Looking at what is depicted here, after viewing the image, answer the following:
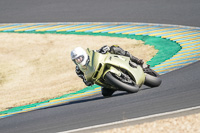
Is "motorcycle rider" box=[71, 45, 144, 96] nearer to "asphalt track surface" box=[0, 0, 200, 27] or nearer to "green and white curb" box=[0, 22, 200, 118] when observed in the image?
"green and white curb" box=[0, 22, 200, 118]

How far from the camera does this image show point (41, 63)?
19.8 meters

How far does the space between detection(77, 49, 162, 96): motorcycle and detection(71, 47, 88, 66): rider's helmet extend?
0.19m

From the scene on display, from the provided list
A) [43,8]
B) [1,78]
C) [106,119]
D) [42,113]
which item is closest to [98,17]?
[43,8]

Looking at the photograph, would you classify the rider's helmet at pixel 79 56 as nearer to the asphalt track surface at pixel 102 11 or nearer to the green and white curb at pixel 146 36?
the green and white curb at pixel 146 36

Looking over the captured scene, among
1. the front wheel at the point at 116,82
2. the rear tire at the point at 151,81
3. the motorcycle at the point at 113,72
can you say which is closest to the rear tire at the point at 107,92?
the motorcycle at the point at 113,72

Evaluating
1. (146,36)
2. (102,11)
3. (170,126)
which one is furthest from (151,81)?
(102,11)

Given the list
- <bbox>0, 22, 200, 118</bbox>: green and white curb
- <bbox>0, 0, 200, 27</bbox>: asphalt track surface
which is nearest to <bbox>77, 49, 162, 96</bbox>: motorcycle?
<bbox>0, 22, 200, 118</bbox>: green and white curb

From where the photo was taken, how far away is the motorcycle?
1107 centimetres

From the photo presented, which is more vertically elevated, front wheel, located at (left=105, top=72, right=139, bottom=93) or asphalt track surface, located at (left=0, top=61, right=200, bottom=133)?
front wheel, located at (left=105, top=72, right=139, bottom=93)

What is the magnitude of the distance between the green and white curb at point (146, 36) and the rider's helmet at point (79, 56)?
2.64m

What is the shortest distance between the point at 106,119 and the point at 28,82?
805 cm

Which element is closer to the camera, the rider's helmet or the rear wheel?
the rider's helmet

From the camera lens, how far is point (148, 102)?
10.8 metres

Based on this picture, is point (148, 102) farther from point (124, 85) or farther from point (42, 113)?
point (42, 113)
